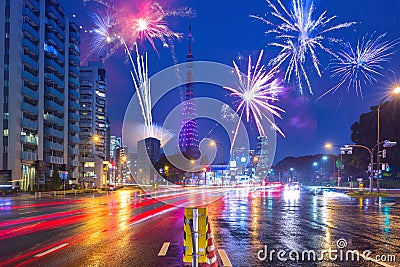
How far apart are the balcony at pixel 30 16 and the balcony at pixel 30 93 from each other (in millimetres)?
11966

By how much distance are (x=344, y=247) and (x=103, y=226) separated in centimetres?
999

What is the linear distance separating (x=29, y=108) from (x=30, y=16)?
1562cm

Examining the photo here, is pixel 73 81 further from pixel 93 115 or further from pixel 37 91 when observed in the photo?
pixel 93 115

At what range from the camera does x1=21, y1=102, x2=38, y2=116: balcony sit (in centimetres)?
6744

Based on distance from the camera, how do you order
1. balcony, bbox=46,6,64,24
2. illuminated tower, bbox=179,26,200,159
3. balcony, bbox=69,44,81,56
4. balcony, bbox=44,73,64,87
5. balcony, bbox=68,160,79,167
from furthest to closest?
illuminated tower, bbox=179,26,200,159 < balcony, bbox=69,44,81,56 < balcony, bbox=68,160,79,167 < balcony, bbox=46,6,64,24 < balcony, bbox=44,73,64,87

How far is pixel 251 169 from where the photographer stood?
163375 mm

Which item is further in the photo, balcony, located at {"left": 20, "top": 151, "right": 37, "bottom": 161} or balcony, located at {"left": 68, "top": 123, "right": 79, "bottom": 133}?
balcony, located at {"left": 68, "top": 123, "right": 79, "bottom": 133}

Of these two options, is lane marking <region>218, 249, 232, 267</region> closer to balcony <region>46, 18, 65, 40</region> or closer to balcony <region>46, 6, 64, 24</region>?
balcony <region>46, 18, 65, 40</region>

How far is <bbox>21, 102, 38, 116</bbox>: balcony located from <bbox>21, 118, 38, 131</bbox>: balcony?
4.97 feet

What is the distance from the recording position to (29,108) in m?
69.0

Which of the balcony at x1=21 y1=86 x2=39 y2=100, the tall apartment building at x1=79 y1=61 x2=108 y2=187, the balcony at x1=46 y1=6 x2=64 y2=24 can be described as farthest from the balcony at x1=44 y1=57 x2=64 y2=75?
the tall apartment building at x1=79 y1=61 x2=108 y2=187

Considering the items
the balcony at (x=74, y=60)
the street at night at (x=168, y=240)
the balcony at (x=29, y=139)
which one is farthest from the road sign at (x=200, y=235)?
the balcony at (x=74, y=60)

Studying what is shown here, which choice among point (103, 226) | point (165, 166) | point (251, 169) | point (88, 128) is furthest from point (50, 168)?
point (251, 169)

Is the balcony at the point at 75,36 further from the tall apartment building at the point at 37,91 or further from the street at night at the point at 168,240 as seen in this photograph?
the street at night at the point at 168,240
